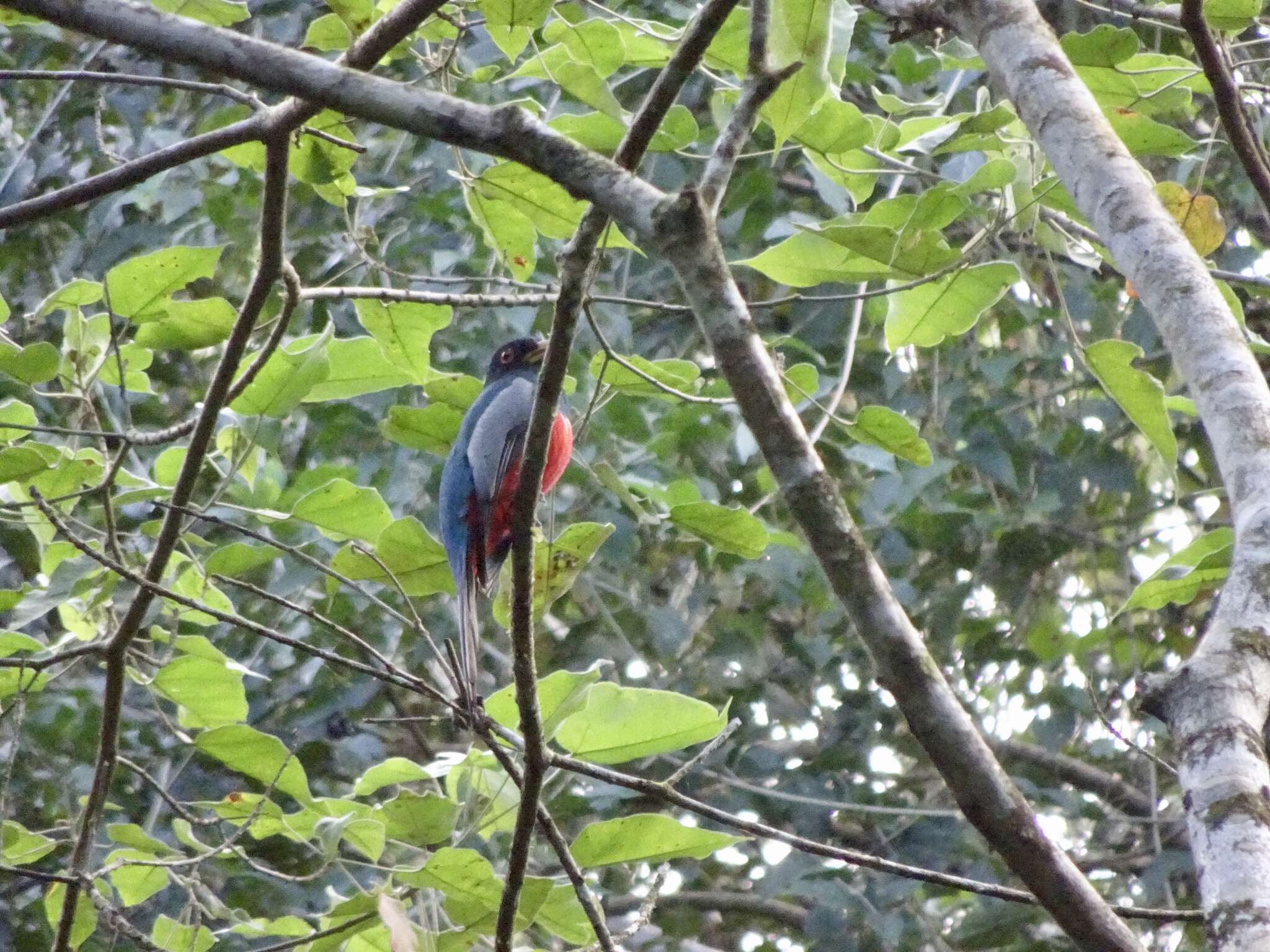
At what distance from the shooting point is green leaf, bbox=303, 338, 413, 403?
94.2 inches

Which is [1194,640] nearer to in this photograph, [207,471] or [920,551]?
[920,551]

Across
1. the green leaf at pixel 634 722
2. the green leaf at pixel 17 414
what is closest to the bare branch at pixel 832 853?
the green leaf at pixel 634 722

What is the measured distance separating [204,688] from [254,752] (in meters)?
0.15

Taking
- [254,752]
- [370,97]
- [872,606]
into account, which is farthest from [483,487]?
[872,606]

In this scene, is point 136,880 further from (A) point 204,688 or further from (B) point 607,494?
(B) point 607,494

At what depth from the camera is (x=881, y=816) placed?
5.22 m

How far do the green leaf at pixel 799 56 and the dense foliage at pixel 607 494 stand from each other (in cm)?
1

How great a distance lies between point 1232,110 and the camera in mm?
2121

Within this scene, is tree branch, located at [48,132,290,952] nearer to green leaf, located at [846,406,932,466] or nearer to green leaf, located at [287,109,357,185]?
green leaf, located at [287,109,357,185]

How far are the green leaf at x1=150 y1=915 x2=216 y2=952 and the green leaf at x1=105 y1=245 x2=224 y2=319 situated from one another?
3.45ft

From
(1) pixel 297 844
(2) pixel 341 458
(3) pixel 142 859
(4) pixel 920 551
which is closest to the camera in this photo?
(3) pixel 142 859

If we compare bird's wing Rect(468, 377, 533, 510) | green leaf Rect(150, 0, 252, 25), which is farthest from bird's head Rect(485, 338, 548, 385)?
green leaf Rect(150, 0, 252, 25)

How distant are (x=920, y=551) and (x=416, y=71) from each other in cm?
262

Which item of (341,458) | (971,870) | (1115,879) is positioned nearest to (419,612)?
(341,458)
